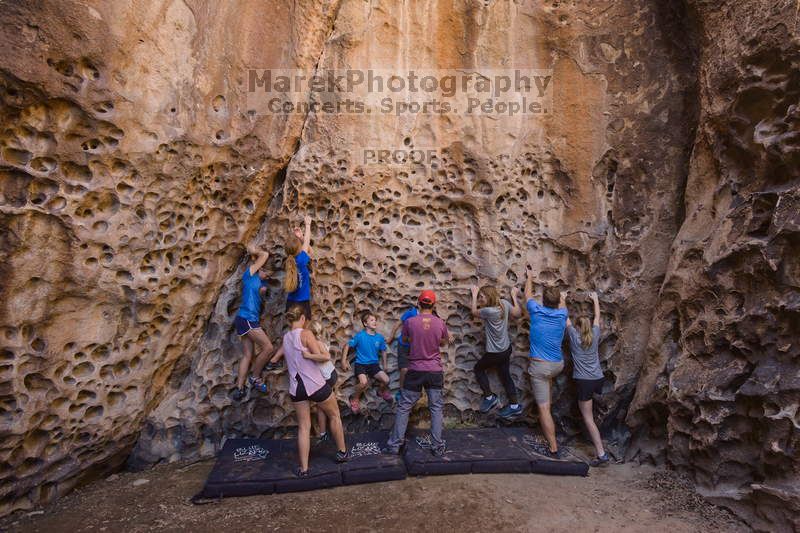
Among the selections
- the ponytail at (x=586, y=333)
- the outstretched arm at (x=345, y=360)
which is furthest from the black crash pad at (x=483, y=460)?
the ponytail at (x=586, y=333)

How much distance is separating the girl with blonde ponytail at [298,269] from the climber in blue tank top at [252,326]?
0.92 feet

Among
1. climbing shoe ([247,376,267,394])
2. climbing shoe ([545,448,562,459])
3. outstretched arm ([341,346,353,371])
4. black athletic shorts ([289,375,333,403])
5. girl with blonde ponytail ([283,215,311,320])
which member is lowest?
climbing shoe ([545,448,562,459])

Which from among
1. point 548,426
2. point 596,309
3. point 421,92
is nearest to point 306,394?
point 548,426

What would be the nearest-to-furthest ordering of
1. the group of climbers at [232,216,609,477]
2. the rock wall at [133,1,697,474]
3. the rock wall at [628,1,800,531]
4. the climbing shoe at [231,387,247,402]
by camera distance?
the rock wall at [628,1,800,531], the group of climbers at [232,216,609,477], the climbing shoe at [231,387,247,402], the rock wall at [133,1,697,474]

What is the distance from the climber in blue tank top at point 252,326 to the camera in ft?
16.5

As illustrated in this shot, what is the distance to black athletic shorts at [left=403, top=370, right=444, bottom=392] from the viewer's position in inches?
186

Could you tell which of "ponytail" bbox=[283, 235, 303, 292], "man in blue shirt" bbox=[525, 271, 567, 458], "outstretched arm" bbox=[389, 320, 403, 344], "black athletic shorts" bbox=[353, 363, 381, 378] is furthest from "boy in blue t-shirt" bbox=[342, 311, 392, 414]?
"man in blue shirt" bbox=[525, 271, 567, 458]

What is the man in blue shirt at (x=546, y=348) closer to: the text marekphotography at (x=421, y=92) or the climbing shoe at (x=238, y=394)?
the text marekphotography at (x=421, y=92)

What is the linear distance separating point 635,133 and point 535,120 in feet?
3.49

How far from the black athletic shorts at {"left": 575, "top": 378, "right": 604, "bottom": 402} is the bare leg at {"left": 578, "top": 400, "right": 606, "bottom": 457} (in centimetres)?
5

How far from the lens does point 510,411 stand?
5.54 metres

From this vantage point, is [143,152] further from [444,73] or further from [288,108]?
[444,73]

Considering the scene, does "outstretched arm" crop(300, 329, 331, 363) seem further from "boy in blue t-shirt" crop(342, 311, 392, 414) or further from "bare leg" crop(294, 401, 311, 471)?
"boy in blue t-shirt" crop(342, 311, 392, 414)

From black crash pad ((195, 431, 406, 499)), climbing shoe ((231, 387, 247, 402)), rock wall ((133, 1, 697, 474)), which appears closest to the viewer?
black crash pad ((195, 431, 406, 499))
